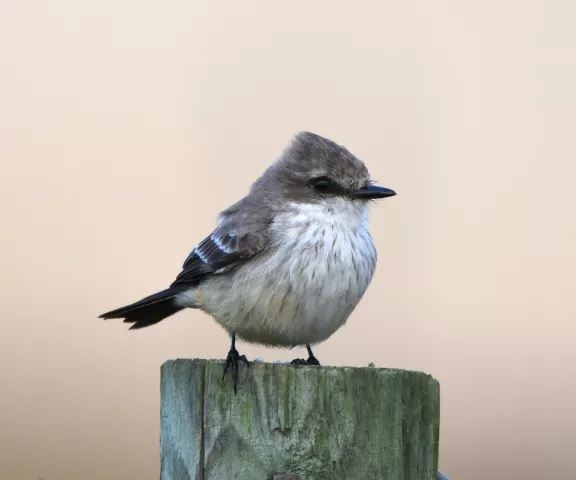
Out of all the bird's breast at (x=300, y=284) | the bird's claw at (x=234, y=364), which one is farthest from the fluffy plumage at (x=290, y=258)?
the bird's claw at (x=234, y=364)

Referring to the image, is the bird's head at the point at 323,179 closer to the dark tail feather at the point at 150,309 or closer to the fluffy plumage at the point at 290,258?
the fluffy plumage at the point at 290,258

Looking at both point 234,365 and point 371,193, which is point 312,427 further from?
point 371,193

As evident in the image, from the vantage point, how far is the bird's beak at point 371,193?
482 cm

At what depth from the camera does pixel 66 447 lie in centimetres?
615

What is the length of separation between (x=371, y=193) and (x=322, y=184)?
0.26 metres

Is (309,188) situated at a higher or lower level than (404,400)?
higher

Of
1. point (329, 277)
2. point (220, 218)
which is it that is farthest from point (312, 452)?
point (220, 218)

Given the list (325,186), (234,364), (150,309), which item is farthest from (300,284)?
(234,364)

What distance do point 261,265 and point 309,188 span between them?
59 centimetres

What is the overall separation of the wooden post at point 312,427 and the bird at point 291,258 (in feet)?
4.10

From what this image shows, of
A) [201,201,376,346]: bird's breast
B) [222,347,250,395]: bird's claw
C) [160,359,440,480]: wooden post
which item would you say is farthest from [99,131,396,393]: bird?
[160,359,440,480]: wooden post

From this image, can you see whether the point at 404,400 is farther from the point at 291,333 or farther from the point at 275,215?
the point at 275,215

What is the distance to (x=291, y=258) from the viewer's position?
4469mm

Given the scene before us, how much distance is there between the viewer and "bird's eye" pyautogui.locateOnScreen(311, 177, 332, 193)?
4.88 metres
